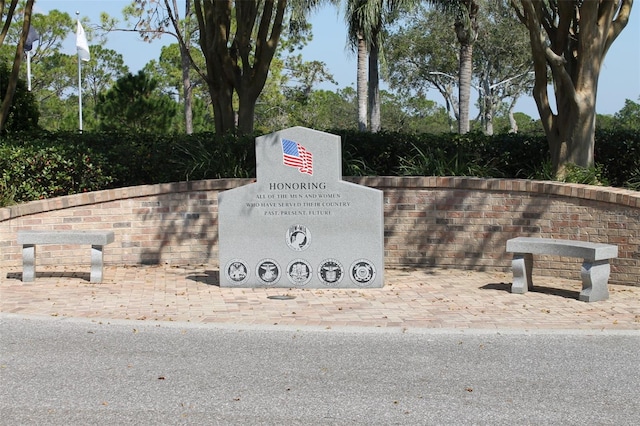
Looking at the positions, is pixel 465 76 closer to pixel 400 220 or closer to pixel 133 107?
pixel 133 107

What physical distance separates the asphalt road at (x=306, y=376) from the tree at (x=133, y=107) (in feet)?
42.5

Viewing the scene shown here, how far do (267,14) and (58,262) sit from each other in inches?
219

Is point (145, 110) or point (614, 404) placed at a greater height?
point (145, 110)

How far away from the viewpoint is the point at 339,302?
923 cm

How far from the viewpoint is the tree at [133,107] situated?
67.3 ft

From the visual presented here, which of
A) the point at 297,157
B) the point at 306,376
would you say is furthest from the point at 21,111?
the point at 306,376

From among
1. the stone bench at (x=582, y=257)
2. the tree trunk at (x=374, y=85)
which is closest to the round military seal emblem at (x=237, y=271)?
the stone bench at (x=582, y=257)

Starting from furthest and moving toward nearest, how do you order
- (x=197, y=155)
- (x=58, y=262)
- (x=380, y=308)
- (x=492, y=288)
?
(x=197, y=155) < (x=58, y=262) < (x=492, y=288) < (x=380, y=308)

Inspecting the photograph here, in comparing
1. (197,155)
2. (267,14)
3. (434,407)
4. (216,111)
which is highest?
(267,14)

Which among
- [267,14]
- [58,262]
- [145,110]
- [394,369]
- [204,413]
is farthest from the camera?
[145,110]

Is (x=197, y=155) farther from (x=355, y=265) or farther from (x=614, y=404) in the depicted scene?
(x=614, y=404)

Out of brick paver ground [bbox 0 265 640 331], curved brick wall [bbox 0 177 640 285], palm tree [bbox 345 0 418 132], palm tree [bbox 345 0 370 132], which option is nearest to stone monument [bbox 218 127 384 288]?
brick paver ground [bbox 0 265 640 331]

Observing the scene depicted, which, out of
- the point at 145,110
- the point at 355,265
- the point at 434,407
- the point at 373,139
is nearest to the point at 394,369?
the point at 434,407

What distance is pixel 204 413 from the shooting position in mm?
5301
